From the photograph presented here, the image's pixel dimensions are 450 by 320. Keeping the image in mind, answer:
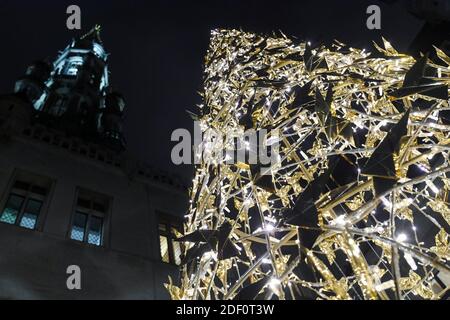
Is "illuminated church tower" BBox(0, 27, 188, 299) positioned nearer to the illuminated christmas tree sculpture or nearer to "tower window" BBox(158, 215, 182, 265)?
"tower window" BBox(158, 215, 182, 265)

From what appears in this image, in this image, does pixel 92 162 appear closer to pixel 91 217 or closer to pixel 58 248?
pixel 91 217

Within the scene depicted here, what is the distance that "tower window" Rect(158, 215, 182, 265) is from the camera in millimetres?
8609

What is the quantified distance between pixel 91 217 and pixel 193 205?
6.85 metres

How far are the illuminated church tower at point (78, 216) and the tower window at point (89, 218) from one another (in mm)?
23

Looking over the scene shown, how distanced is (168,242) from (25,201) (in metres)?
3.42

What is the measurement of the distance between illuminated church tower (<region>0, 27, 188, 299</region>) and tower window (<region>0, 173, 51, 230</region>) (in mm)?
20

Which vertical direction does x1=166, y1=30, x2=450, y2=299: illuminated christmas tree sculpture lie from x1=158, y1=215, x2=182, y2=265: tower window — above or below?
below

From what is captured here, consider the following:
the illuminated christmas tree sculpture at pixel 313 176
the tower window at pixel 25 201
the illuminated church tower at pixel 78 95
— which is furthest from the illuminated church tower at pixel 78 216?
the illuminated church tower at pixel 78 95

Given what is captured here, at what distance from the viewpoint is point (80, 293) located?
6.33 metres

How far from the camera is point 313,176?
177cm

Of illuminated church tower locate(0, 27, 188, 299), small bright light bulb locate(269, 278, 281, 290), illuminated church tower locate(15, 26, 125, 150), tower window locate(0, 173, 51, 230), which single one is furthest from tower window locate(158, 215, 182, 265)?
illuminated church tower locate(15, 26, 125, 150)
